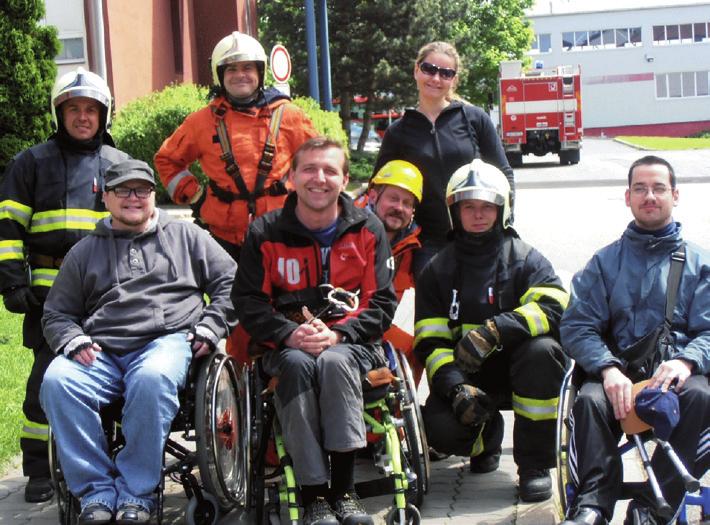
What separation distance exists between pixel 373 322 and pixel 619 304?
1089 mm

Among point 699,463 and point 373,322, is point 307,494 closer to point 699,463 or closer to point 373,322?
point 373,322

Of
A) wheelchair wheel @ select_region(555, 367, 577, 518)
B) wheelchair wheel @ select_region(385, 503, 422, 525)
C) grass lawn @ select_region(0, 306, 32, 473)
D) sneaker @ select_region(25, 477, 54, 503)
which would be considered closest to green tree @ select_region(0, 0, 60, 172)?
grass lawn @ select_region(0, 306, 32, 473)

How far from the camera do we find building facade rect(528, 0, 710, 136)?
230ft

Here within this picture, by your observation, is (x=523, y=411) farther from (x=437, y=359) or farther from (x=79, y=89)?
(x=79, y=89)

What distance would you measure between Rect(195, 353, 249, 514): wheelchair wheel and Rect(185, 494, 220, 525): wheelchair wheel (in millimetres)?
16

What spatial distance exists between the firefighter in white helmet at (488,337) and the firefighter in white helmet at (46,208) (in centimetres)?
181

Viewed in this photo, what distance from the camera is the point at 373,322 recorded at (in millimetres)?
4727

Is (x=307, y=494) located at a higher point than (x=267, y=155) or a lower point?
lower

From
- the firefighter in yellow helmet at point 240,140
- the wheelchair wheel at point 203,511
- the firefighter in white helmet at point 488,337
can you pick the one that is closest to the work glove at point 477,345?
the firefighter in white helmet at point 488,337

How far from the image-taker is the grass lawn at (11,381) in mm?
6246

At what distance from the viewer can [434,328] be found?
16.9ft

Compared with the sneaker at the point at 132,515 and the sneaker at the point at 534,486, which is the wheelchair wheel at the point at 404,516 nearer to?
the sneaker at the point at 534,486

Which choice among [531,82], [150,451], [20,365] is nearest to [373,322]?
[150,451]

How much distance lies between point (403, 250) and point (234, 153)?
1.09m
